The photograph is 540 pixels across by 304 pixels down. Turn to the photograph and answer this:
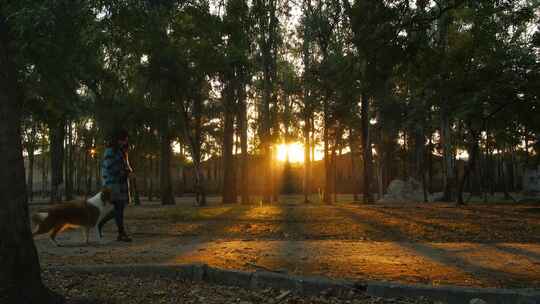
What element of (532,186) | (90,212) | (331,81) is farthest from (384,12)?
(532,186)

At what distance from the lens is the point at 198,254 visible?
700 centimetres

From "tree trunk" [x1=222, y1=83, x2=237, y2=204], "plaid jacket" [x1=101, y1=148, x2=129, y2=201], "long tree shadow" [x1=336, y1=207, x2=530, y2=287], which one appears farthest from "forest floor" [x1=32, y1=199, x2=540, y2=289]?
"tree trunk" [x1=222, y1=83, x2=237, y2=204]

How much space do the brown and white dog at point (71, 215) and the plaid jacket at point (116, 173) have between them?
5.7 inches

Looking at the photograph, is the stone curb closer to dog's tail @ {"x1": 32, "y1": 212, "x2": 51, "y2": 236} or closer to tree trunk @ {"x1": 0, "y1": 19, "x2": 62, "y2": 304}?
tree trunk @ {"x1": 0, "y1": 19, "x2": 62, "y2": 304}

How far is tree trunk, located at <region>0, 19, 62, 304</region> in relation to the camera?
4090 mm

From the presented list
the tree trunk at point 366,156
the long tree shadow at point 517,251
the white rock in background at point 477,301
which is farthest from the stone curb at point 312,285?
the tree trunk at point 366,156

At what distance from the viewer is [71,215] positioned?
880 centimetres

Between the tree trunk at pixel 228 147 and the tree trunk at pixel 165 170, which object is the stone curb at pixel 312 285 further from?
the tree trunk at pixel 165 170

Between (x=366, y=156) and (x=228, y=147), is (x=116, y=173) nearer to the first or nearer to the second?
(x=228, y=147)

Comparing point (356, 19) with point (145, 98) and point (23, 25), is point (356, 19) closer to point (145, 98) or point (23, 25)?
point (23, 25)

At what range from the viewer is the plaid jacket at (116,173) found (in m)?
9.06

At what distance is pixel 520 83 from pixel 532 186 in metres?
27.0

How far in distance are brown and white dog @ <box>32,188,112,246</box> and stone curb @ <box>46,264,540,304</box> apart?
2.97 m

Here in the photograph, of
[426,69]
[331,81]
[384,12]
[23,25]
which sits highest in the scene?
[331,81]
